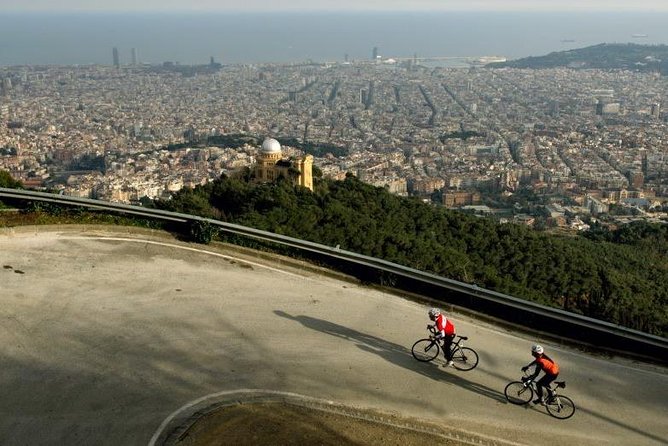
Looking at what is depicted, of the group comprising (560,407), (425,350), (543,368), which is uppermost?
(543,368)

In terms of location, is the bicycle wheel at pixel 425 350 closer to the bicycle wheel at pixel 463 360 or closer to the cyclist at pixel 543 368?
the bicycle wheel at pixel 463 360

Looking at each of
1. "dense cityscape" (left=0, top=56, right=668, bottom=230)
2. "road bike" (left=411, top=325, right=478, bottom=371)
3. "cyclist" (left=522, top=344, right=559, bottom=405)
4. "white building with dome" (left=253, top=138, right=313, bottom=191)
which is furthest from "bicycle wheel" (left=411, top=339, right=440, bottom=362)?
"dense cityscape" (left=0, top=56, right=668, bottom=230)

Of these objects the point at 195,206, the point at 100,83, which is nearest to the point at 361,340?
the point at 195,206

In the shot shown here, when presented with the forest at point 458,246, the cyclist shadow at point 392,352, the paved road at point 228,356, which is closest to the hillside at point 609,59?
the forest at point 458,246

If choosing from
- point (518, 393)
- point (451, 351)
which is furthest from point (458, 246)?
point (518, 393)

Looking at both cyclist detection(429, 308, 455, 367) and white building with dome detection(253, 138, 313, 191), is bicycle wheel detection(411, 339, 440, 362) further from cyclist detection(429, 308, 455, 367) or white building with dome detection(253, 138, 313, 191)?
white building with dome detection(253, 138, 313, 191)

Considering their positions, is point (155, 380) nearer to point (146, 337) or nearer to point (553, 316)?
point (146, 337)

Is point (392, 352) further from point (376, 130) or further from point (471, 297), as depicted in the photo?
point (376, 130)
